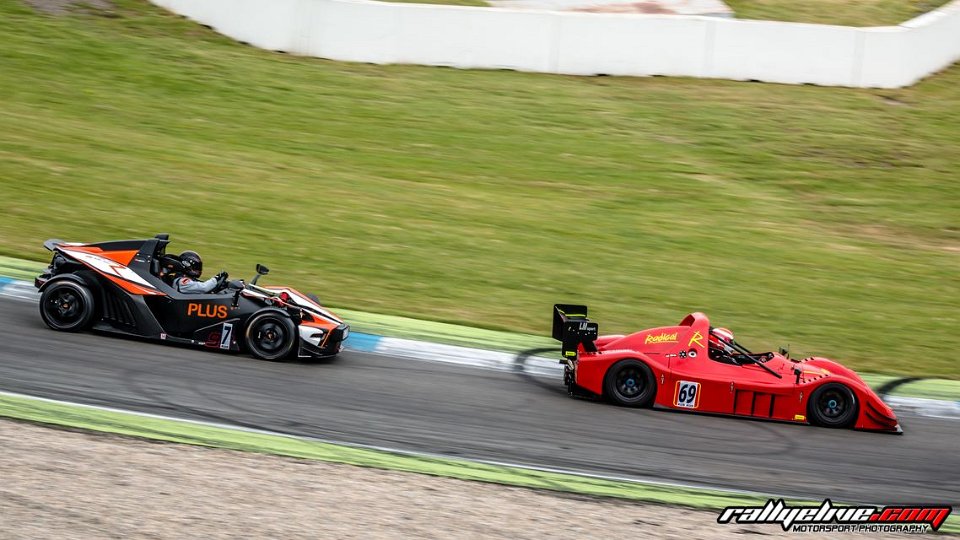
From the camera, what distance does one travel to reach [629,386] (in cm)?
1048

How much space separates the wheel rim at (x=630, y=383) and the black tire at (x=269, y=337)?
3.35 m

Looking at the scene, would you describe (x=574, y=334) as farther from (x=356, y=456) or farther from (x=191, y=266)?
(x=191, y=266)

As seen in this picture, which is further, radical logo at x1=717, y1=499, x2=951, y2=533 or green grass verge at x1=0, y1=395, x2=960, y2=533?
green grass verge at x1=0, y1=395, x2=960, y2=533

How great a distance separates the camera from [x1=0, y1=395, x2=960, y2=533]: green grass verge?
8.34 meters

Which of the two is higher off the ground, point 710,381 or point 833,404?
point 710,381

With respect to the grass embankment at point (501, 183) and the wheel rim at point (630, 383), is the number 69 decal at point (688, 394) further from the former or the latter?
the grass embankment at point (501, 183)

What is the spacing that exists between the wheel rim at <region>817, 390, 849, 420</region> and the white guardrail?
14465 mm

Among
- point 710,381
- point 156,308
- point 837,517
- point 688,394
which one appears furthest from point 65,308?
point 837,517

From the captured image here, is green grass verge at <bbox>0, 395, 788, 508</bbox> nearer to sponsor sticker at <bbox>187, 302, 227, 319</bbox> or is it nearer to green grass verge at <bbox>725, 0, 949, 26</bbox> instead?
sponsor sticker at <bbox>187, 302, 227, 319</bbox>

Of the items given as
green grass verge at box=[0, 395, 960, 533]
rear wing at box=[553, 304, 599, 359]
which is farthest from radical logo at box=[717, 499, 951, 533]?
rear wing at box=[553, 304, 599, 359]

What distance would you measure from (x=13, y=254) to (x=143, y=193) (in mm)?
3214

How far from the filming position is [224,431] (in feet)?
28.7

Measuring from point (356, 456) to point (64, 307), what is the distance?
4016 mm

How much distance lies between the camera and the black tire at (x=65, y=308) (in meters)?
10.5
